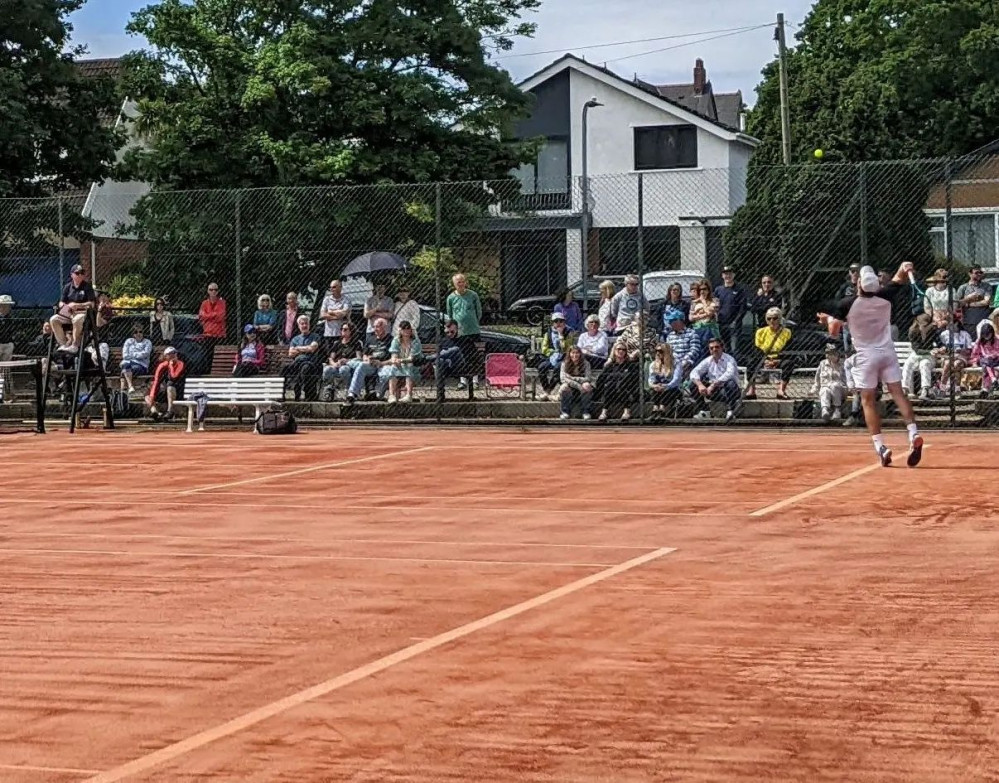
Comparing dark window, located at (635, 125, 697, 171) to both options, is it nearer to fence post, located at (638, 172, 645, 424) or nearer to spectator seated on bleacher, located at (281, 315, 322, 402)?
spectator seated on bleacher, located at (281, 315, 322, 402)

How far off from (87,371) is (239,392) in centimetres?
188

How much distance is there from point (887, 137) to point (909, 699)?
4053 cm

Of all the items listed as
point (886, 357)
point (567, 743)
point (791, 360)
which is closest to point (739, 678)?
point (567, 743)

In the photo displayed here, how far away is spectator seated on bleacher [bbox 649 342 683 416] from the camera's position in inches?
837

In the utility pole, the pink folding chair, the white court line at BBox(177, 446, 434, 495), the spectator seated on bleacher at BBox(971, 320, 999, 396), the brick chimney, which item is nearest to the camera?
the white court line at BBox(177, 446, 434, 495)

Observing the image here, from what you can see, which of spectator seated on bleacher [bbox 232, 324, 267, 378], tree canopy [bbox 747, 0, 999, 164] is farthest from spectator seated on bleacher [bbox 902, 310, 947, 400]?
tree canopy [bbox 747, 0, 999, 164]

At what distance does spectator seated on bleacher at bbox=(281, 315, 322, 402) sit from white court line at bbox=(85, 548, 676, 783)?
13276 mm

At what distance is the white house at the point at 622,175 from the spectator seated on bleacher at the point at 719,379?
1.90 m

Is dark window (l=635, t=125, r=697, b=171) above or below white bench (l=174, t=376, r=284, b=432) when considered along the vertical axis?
above

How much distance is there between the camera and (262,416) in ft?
71.7

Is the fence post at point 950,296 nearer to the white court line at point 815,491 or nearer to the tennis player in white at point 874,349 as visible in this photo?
the tennis player in white at point 874,349

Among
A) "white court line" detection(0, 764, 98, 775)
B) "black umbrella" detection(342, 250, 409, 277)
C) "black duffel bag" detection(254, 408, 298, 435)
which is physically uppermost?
"black umbrella" detection(342, 250, 409, 277)

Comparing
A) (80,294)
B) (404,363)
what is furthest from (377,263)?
(80,294)

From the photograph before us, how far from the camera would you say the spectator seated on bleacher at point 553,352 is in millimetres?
22000
